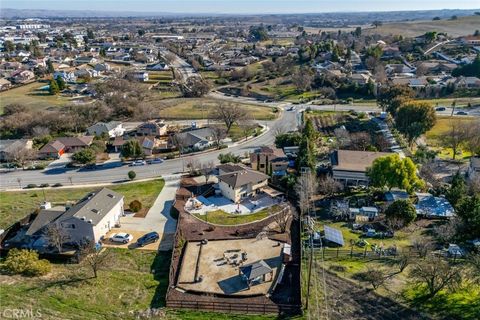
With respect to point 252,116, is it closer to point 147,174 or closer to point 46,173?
point 147,174

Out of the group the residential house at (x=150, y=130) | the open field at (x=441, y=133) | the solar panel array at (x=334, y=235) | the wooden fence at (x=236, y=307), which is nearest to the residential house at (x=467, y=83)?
the open field at (x=441, y=133)

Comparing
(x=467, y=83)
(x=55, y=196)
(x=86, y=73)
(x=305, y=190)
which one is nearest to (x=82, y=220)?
(x=55, y=196)

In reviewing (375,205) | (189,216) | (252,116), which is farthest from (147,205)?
(252,116)

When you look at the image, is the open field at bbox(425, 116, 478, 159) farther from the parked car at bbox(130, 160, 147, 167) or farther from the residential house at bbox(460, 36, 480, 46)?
the residential house at bbox(460, 36, 480, 46)

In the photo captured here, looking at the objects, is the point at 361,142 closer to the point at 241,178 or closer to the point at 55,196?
the point at 241,178

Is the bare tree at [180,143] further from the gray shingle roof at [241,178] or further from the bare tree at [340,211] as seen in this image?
the bare tree at [340,211]
